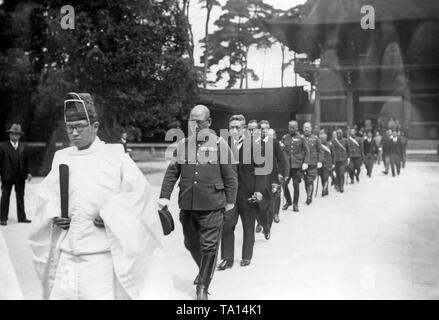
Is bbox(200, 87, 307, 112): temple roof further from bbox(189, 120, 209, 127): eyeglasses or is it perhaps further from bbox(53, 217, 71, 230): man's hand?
bbox(53, 217, 71, 230): man's hand

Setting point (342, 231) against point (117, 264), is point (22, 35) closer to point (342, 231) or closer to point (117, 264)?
point (342, 231)

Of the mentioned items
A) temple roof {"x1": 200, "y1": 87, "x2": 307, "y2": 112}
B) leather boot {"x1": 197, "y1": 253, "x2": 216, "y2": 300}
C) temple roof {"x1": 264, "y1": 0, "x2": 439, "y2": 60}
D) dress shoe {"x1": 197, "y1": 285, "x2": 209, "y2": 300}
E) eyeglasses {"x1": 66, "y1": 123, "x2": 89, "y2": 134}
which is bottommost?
dress shoe {"x1": 197, "y1": 285, "x2": 209, "y2": 300}

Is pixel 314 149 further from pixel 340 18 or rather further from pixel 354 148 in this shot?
pixel 340 18

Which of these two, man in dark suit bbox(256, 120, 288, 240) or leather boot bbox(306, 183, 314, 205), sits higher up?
man in dark suit bbox(256, 120, 288, 240)

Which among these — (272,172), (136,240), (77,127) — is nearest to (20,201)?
(272,172)

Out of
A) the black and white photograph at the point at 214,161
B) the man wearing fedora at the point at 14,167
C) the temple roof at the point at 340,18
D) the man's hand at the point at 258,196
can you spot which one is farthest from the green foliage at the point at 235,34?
the man's hand at the point at 258,196

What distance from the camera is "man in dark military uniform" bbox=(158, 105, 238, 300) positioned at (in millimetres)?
4715

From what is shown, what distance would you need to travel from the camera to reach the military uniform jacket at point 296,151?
10.8m

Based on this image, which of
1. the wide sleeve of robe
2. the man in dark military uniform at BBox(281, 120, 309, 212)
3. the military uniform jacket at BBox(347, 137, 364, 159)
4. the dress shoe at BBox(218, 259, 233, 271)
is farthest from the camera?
the military uniform jacket at BBox(347, 137, 364, 159)

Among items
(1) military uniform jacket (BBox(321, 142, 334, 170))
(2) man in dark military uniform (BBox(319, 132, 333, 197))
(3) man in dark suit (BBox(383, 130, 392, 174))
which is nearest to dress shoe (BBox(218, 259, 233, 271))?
(2) man in dark military uniform (BBox(319, 132, 333, 197))

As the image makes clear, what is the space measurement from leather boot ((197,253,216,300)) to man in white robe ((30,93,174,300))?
4.51 ft

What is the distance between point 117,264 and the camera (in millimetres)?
2963

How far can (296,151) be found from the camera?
35.6 ft
